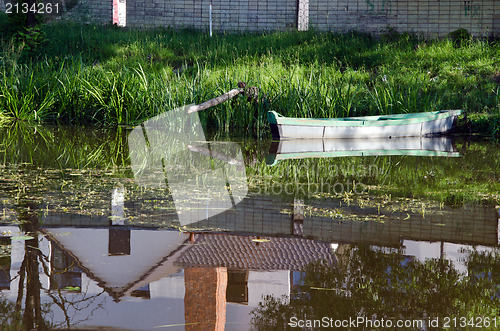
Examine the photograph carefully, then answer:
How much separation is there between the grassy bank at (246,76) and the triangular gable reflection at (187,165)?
0.31 metres

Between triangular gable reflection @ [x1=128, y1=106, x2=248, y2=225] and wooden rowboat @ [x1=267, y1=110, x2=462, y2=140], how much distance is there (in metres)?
0.82

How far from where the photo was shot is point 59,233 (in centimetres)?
345

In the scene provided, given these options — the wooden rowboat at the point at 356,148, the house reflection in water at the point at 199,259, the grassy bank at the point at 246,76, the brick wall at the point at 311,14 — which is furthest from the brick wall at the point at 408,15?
the house reflection in water at the point at 199,259

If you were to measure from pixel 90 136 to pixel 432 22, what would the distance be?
30.9ft

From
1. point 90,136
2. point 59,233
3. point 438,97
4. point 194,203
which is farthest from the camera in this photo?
point 438,97

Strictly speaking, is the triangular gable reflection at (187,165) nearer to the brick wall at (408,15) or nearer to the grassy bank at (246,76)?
the grassy bank at (246,76)

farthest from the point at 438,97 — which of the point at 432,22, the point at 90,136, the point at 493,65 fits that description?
the point at 90,136

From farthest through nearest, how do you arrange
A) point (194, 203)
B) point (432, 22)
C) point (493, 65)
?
point (432, 22)
point (493, 65)
point (194, 203)

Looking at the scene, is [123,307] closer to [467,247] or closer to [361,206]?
[467,247]

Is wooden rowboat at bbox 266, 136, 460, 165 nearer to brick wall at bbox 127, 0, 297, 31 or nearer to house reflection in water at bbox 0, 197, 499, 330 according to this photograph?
house reflection in water at bbox 0, 197, 499, 330

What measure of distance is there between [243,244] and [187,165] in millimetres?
2863

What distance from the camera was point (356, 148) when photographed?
8109 millimetres

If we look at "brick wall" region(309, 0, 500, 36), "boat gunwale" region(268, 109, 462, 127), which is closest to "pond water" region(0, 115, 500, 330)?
"boat gunwale" region(268, 109, 462, 127)

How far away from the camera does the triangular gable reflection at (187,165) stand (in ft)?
14.6
